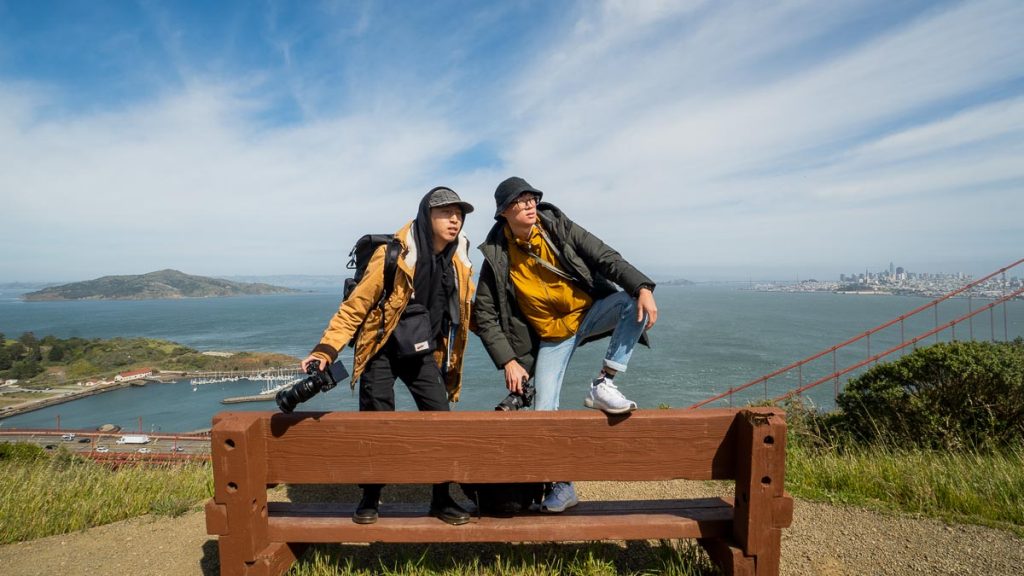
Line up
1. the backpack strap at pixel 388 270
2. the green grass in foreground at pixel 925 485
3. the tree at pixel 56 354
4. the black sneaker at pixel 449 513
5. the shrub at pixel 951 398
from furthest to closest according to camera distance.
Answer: the tree at pixel 56 354
the shrub at pixel 951 398
the green grass in foreground at pixel 925 485
the backpack strap at pixel 388 270
the black sneaker at pixel 449 513

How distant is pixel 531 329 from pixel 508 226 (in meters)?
0.64

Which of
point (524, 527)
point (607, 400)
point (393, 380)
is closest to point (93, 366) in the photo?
point (393, 380)

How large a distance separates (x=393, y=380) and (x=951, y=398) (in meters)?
6.78

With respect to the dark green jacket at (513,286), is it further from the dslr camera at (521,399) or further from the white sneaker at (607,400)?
the white sneaker at (607,400)

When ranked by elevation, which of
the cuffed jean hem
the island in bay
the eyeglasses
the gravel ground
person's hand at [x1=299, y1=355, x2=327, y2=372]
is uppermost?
the eyeglasses

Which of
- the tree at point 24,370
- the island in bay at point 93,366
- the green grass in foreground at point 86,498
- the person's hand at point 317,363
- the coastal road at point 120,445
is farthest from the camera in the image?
the tree at point 24,370

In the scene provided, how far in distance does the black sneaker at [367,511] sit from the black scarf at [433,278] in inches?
35.0

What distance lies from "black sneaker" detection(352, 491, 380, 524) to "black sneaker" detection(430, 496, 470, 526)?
0.28 metres

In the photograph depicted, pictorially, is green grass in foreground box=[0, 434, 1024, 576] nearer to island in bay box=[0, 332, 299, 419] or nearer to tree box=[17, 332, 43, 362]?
island in bay box=[0, 332, 299, 419]

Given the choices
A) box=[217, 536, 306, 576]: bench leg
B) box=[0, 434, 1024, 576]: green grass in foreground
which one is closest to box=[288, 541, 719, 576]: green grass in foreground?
box=[0, 434, 1024, 576]: green grass in foreground

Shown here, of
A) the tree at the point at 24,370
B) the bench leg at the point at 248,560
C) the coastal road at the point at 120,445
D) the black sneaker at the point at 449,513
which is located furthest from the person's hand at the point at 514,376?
the tree at the point at 24,370

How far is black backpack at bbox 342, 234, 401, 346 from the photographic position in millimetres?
2747

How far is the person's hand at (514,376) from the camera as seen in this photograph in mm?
2961

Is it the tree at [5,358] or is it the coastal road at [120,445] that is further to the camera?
the tree at [5,358]
